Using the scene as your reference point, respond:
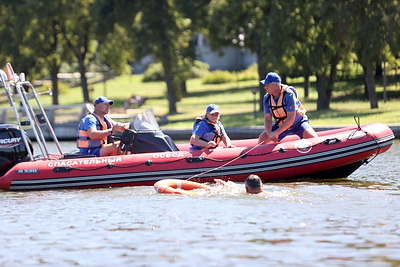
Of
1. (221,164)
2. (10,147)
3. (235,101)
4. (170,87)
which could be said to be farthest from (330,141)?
(235,101)

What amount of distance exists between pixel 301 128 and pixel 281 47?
1611 cm

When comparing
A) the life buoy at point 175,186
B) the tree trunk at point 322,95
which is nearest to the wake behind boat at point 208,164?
the life buoy at point 175,186

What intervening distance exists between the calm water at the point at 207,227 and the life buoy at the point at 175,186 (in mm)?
120

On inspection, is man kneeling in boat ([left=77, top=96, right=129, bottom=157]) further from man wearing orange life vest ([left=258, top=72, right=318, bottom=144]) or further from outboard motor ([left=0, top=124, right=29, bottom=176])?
man wearing orange life vest ([left=258, top=72, right=318, bottom=144])

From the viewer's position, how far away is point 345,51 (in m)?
29.5

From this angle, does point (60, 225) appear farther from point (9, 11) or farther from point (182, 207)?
point (9, 11)

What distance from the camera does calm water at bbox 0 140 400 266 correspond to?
8672 millimetres

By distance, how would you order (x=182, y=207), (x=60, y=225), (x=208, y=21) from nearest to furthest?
(x=60, y=225) → (x=182, y=207) → (x=208, y=21)

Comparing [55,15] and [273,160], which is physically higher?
[55,15]

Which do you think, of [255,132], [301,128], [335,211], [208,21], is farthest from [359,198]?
[208,21]

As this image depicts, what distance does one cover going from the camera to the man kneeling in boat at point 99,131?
13836 mm

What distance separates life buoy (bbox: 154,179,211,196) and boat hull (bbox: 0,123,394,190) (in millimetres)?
982

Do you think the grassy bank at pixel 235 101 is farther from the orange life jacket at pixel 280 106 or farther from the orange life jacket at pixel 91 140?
the orange life jacket at pixel 91 140

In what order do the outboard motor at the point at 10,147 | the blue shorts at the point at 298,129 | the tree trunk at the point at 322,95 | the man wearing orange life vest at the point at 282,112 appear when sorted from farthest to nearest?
the tree trunk at the point at 322,95 < the blue shorts at the point at 298,129 < the outboard motor at the point at 10,147 < the man wearing orange life vest at the point at 282,112
